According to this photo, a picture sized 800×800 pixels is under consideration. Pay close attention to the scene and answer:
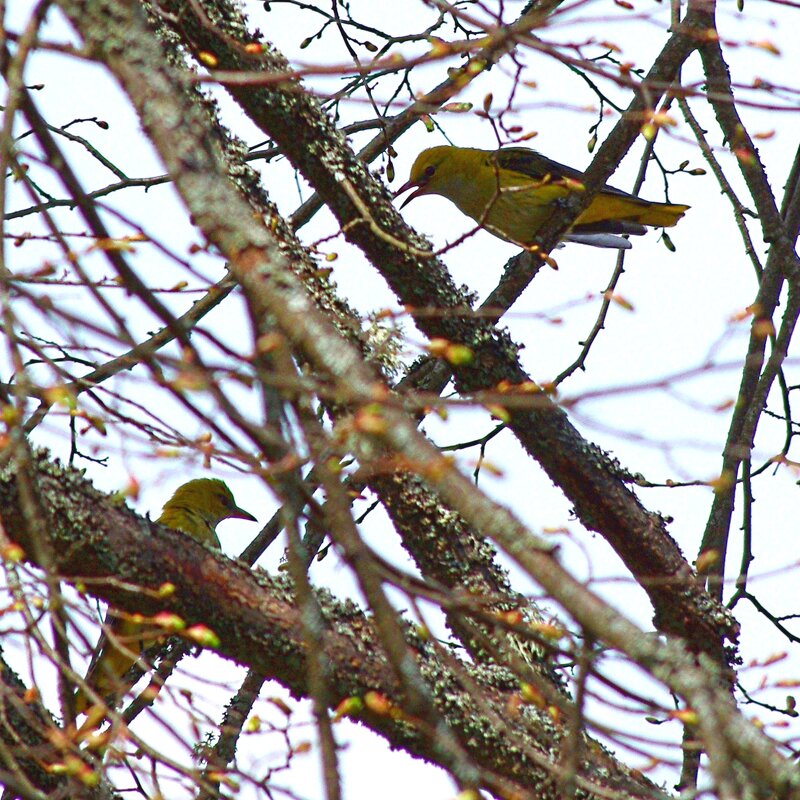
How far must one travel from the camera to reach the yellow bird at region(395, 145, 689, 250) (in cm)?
597

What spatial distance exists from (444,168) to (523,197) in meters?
1.22

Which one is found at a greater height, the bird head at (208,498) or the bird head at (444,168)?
the bird head at (444,168)

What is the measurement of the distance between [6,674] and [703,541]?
92.1 inches

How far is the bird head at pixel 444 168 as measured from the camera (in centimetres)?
693

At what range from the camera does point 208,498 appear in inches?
279

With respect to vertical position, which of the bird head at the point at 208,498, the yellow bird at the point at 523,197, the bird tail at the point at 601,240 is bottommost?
the bird head at the point at 208,498

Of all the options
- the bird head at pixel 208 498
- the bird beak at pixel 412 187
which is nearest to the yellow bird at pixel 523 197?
the bird beak at pixel 412 187

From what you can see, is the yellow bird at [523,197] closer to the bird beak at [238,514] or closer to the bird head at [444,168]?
the bird head at [444,168]

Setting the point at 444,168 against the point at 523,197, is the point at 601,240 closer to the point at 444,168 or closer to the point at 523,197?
the point at 523,197

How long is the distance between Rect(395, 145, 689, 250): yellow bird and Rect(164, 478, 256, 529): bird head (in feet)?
6.97

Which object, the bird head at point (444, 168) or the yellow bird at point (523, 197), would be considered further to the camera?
the bird head at point (444, 168)

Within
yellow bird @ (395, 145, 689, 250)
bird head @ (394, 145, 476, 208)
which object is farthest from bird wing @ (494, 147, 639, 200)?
bird head @ (394, 145, 476, 208)

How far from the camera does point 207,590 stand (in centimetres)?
303

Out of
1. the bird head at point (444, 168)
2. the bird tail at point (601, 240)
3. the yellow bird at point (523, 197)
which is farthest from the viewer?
the bird head at point (444, 168)
